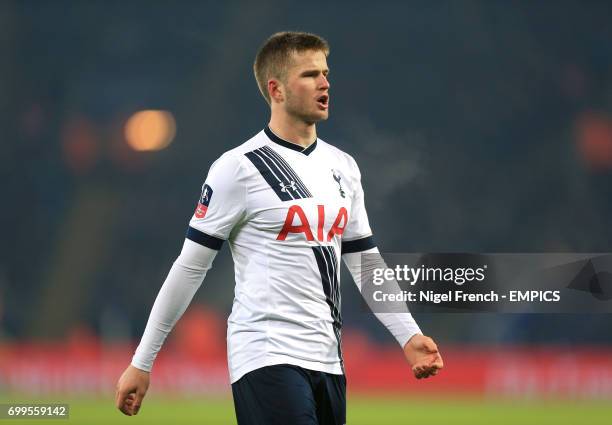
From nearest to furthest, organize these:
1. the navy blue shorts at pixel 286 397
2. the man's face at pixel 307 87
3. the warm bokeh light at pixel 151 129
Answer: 1. the navy blue shorts at pixel 286 397
2. the man's face at pixel 307 87
3. the warm bokeh light at pixel 151 129

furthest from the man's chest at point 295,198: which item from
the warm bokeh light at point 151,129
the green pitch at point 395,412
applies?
the warm bokeh light at point 151,129

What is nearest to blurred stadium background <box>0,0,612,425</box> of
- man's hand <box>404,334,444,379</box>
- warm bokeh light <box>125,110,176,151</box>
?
warm bokeh light <box>125,110,176,151</box>

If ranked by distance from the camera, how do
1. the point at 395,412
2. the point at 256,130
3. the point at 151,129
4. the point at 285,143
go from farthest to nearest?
the point at 151,129
the point at 256,130
the point at 395,412
the point at 285,143

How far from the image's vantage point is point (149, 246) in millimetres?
22234

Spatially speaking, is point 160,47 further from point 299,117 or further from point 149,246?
point 299,117

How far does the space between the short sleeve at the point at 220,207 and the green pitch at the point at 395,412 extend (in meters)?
7.25

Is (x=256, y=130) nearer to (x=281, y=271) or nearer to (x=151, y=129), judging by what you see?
(x=151, y=129)

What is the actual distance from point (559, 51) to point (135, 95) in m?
8.57

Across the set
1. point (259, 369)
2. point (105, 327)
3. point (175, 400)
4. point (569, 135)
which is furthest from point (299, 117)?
point (569, 135)

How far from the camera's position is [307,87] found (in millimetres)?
4461

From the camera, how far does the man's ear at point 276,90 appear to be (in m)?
4.52

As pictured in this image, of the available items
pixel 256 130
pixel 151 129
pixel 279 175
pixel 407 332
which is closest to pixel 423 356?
pixel 407 332

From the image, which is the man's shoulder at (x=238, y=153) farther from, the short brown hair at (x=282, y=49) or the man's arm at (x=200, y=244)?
the short brown hair at (x=282, y=49)

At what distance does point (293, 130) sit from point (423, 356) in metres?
0.99
